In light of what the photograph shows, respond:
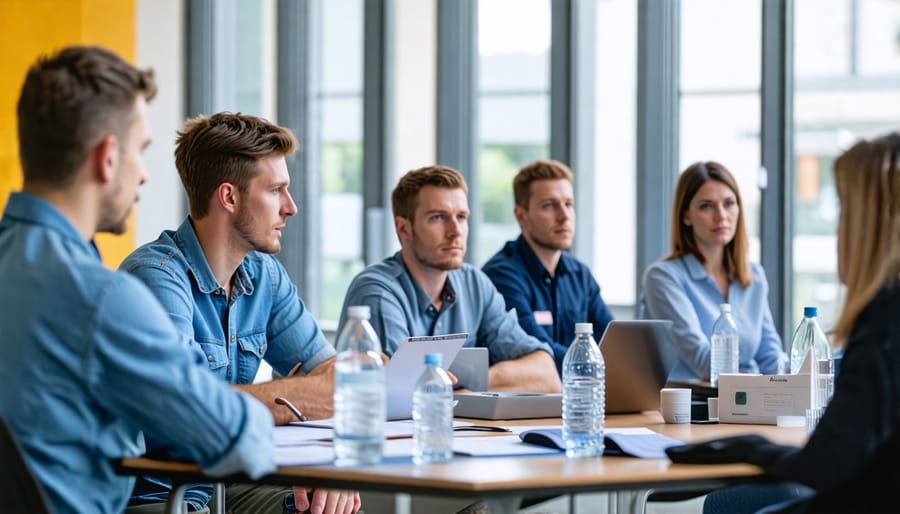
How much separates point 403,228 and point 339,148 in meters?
2.71

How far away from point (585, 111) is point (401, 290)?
2360 mm

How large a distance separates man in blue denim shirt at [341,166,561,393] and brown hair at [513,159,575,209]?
2.84ft

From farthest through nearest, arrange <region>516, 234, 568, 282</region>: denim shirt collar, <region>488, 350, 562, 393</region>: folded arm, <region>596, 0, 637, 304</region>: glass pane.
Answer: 1. <region>596, 0, 637, 304</region>: glass pane
2. <region>516, 234, 568, 282</region>: denim shirt collar
3. <region>488, 350, 562, 393</region>: folded arm

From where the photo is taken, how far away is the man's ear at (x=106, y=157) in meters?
1.96

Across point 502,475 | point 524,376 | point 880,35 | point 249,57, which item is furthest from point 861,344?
point 249,57

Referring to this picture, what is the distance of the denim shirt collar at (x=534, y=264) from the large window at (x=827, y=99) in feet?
4.14

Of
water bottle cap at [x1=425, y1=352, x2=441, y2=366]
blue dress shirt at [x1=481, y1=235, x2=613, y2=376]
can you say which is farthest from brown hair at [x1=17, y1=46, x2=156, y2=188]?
blue dress shirt at [x1=481, y1=235, x2=613, y2=376]

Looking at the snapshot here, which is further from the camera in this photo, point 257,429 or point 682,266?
point 682,266

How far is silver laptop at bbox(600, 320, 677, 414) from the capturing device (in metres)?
3.06

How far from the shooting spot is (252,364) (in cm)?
309

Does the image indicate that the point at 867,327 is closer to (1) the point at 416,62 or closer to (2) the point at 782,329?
(2) the point at 782,329

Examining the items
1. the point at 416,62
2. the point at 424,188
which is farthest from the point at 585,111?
the point at 424,188

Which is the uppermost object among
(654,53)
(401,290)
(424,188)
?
(654,53)

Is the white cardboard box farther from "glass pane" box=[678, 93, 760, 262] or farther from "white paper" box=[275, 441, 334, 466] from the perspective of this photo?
"glass pane" box=[678, 93, 760, 262]
